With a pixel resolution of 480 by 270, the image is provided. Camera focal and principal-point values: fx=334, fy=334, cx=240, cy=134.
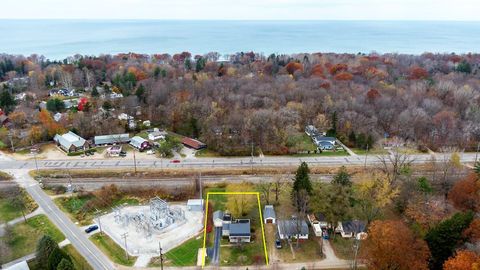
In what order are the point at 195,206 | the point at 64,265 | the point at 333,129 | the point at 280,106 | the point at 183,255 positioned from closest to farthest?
the point at 64,265 < the point at 183,255 < the point at 195,206 < the point at 333,129 < the point at 280,106

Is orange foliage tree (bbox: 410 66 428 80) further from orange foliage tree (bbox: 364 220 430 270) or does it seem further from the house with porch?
the house with porch

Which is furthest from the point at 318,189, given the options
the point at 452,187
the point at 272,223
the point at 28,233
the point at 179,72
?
the point at 179,72

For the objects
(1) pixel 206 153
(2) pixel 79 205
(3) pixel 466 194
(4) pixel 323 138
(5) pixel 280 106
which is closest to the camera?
(3) pixel 466 194

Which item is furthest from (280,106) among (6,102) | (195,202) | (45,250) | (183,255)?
(6,102)

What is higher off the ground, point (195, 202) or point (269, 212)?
point (195, 202)

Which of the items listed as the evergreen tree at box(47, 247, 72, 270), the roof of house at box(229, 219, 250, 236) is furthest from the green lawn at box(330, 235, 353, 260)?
the evergreen tree at box(47, 247, 72, 270)

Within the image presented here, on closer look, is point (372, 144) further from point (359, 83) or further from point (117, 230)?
point (117, 230)

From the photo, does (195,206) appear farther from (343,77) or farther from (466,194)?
(343,77)
